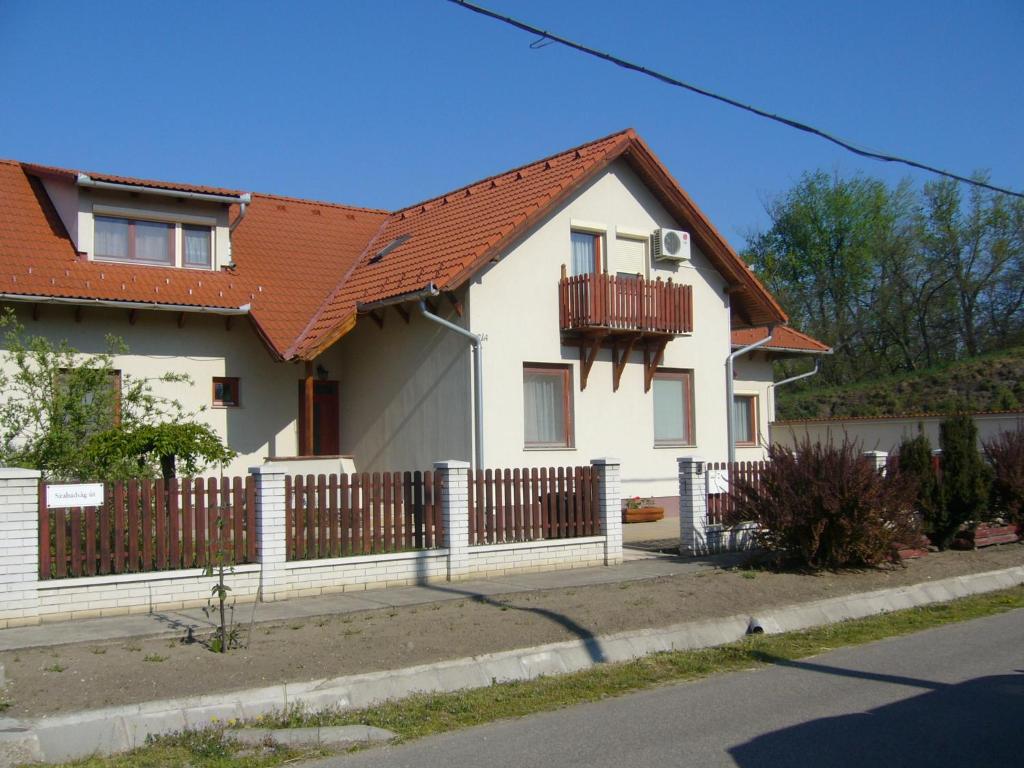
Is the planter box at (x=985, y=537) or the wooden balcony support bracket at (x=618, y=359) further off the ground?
the wooden balcony support bracket at (x=618, y=359)

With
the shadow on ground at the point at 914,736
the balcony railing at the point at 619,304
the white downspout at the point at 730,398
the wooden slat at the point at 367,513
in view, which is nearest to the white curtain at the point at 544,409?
the balcony railing at the point at 619,304

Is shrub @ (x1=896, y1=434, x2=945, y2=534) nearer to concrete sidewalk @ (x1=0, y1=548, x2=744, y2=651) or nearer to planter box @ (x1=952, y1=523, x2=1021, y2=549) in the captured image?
planter box @ (x1=952, y1=523, x2=1021, y2=549)

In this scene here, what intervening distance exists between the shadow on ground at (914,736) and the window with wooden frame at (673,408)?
42.9ft

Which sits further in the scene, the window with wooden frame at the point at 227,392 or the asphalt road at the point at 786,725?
the window with wooden frame at the point at 227,392

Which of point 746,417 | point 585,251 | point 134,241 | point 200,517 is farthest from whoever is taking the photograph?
point 746,417

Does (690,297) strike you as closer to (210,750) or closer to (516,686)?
(516,686)

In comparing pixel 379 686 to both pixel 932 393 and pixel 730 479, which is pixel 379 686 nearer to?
pixel 730 479

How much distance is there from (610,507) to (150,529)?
6.54 m

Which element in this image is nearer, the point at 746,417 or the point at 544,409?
the point at 544,409

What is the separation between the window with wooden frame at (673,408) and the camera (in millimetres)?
21188

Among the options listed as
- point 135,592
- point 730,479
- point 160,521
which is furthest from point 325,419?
point 135,592

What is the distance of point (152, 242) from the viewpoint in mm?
19281

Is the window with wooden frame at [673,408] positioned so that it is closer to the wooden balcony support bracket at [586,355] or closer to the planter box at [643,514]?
the planter box at [643,514]

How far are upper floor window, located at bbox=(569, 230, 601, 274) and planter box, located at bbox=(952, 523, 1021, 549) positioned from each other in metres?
8.20
